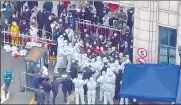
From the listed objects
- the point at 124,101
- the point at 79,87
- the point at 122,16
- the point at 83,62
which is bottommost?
the point at 124,101

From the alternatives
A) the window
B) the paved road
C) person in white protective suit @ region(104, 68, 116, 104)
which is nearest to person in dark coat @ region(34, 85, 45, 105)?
the paved road

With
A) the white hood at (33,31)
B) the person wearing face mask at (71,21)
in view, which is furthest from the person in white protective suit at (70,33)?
the white hood at (33,31)

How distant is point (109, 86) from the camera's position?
1672 inches

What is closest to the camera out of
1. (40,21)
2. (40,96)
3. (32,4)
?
(40,96)

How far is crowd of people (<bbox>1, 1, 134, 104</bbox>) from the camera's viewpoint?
42.8 m

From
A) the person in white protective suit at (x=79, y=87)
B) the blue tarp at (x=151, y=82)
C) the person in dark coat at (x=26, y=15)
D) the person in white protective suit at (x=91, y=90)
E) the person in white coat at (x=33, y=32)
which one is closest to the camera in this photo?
the blue tarp at (x=151, y=82)

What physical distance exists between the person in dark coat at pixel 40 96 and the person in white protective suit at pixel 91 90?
211 cm

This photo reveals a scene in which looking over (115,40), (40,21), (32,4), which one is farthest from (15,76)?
(115,40)

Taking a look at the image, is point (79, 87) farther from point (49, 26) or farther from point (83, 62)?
point (49, 26)

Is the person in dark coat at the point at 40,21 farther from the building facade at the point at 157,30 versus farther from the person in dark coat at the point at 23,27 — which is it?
the building facade at the point at 157,30

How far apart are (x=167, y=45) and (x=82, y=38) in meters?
4.85

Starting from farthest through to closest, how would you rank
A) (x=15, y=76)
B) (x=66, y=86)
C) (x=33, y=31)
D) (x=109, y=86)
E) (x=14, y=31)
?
(x=14, y=31) → (x=33, y=31) → (x=15, y=76) → (x=66, y=86) → (x=109, y=86)

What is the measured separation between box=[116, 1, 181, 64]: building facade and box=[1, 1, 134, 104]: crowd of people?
112 cm

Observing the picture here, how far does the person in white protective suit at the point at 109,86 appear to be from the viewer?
42.2 meters
